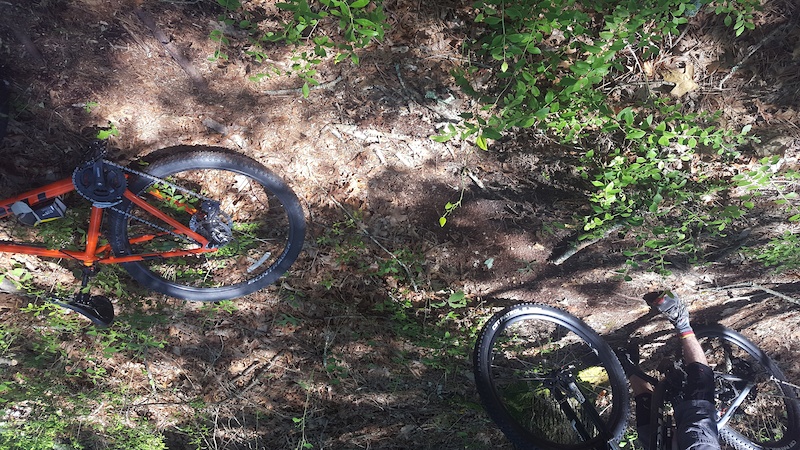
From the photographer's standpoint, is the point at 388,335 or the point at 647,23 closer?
the point at 647,23

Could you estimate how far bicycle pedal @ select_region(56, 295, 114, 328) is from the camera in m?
3.52

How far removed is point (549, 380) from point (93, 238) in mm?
3827

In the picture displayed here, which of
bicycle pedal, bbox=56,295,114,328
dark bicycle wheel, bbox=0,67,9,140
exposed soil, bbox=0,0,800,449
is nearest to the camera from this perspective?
dark bicycle wheel, bbox=0,67,9,140

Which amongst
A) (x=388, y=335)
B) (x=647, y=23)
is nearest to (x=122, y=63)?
(x=388, y=335)

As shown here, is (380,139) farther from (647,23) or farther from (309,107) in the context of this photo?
(647,23)

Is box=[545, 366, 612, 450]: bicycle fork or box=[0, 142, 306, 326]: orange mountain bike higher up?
box=[0, 142, 306, 326]: orange mountain bike

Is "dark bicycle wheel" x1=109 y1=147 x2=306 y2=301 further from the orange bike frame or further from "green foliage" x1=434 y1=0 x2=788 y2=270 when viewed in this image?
"green foliage" x1=434 y1=0 x2=788 y2=270

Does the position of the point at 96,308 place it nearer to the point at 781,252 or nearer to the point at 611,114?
the point at 611,114

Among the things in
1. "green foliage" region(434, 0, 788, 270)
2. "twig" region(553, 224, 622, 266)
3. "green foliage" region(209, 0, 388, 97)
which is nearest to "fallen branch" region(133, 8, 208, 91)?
"green foliage" region(209, 0, 388, 97)

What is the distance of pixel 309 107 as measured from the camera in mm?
3484

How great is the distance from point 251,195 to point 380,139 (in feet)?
3.57

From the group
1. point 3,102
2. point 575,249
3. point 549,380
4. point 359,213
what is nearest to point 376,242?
point 359,213

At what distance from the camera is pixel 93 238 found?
3248 mm

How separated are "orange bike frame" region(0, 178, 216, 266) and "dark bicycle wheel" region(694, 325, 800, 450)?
4.59 m
